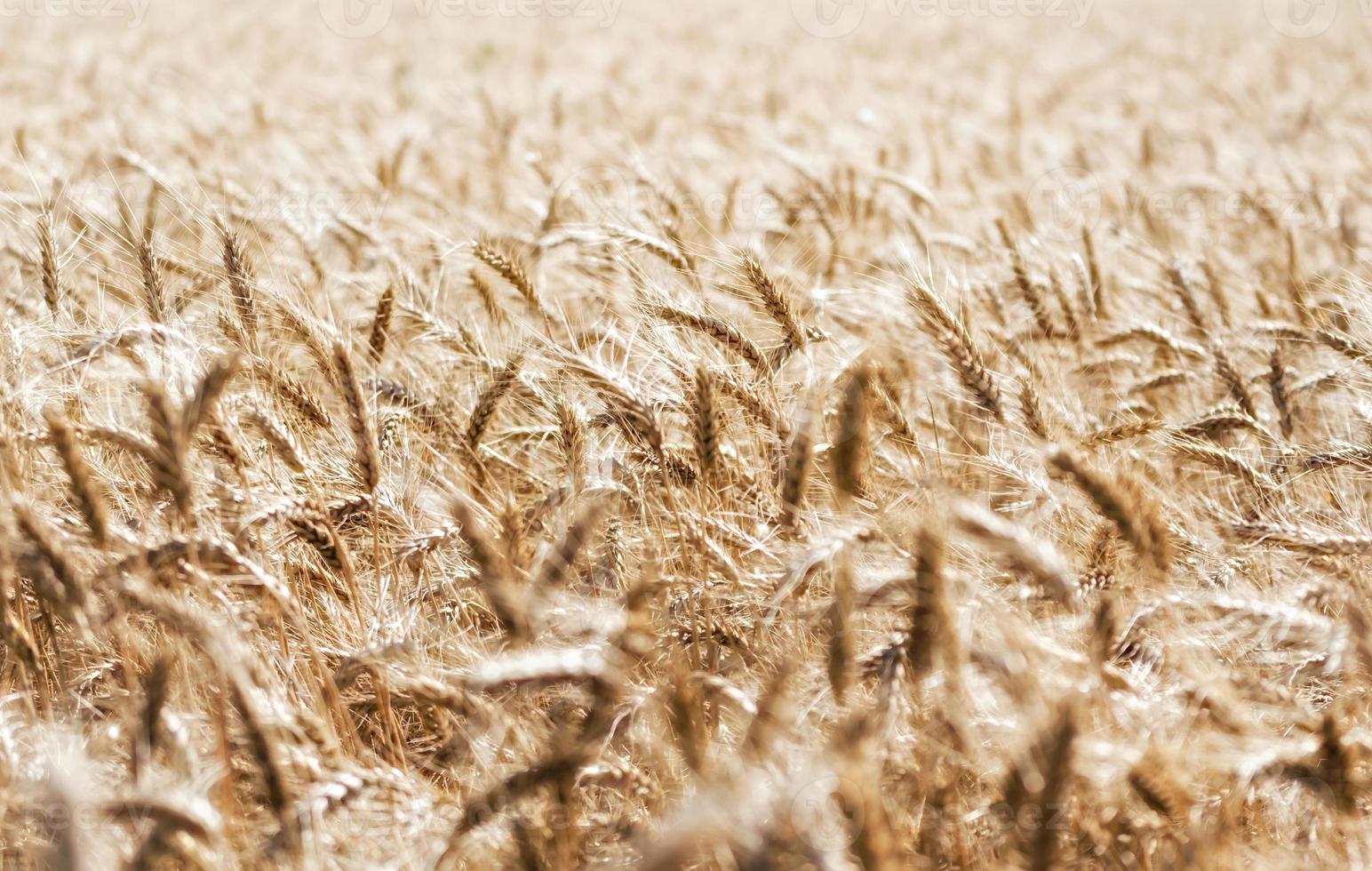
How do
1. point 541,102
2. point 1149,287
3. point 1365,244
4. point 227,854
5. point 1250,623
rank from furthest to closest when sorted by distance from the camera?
point 541,102, point 1365,244, point 1149,287, point 1250,623, point 227,854

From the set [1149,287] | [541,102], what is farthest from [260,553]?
[541,102]

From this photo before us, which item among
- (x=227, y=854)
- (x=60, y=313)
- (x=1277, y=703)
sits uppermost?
(x=60, y=313)

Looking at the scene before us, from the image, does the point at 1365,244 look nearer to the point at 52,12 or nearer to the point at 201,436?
the point at 201,436

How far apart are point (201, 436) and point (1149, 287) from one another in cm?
264

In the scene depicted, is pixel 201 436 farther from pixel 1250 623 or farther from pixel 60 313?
pixel 1250 623

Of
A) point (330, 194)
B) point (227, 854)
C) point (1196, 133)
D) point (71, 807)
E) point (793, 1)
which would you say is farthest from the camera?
point (793, 1)

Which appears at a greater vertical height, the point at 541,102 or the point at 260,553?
the point at 541,102

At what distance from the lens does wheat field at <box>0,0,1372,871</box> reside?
4.00ft

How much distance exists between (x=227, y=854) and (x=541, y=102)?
7089 millimetres

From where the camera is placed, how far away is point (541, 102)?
7.48m

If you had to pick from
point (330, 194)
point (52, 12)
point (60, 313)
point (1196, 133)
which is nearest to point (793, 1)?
point (52, 12)

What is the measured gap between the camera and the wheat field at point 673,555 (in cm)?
122

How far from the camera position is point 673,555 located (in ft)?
6.18

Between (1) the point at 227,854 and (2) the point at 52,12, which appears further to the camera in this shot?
(2) the point at 52,12
